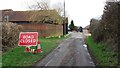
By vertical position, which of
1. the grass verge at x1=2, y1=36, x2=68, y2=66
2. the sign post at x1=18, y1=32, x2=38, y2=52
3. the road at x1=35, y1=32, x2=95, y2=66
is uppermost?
the sign post at x1=18, y1=32, x2=38, y2=52

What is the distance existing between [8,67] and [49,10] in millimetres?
38772

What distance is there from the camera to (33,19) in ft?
163

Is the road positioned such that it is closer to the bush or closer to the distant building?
the bush

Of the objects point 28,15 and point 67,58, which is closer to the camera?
point 67,58

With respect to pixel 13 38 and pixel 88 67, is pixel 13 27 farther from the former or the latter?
pixel 88 67

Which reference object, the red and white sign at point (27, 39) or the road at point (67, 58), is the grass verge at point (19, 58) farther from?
the red and white sign at point (27, 39)

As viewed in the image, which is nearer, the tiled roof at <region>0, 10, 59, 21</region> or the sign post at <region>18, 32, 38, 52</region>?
the sign post at <region>18, 32, 38, 52</region>

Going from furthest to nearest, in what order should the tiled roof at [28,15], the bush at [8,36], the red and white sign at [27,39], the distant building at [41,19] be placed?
the tiled roof at [28,15], the distant building at [41,19], the bush at [8,36], the red and white sign at [27,39]

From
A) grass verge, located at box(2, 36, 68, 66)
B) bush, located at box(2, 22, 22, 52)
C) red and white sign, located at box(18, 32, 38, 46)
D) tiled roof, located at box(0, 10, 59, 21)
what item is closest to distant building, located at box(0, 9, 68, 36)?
tiled roof, located at box(0, 10, 59, 21)

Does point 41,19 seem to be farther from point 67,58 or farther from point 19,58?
point 19,58

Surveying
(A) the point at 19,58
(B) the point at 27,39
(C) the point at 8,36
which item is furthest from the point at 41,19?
(A) the point at 19,58

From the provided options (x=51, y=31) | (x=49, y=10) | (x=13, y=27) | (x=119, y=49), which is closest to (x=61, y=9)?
(x=49, y=10)

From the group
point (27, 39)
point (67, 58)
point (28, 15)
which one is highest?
point (28, 15)

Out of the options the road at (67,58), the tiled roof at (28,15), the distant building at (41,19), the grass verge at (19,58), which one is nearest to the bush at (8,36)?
the grass verge at (19,58)
